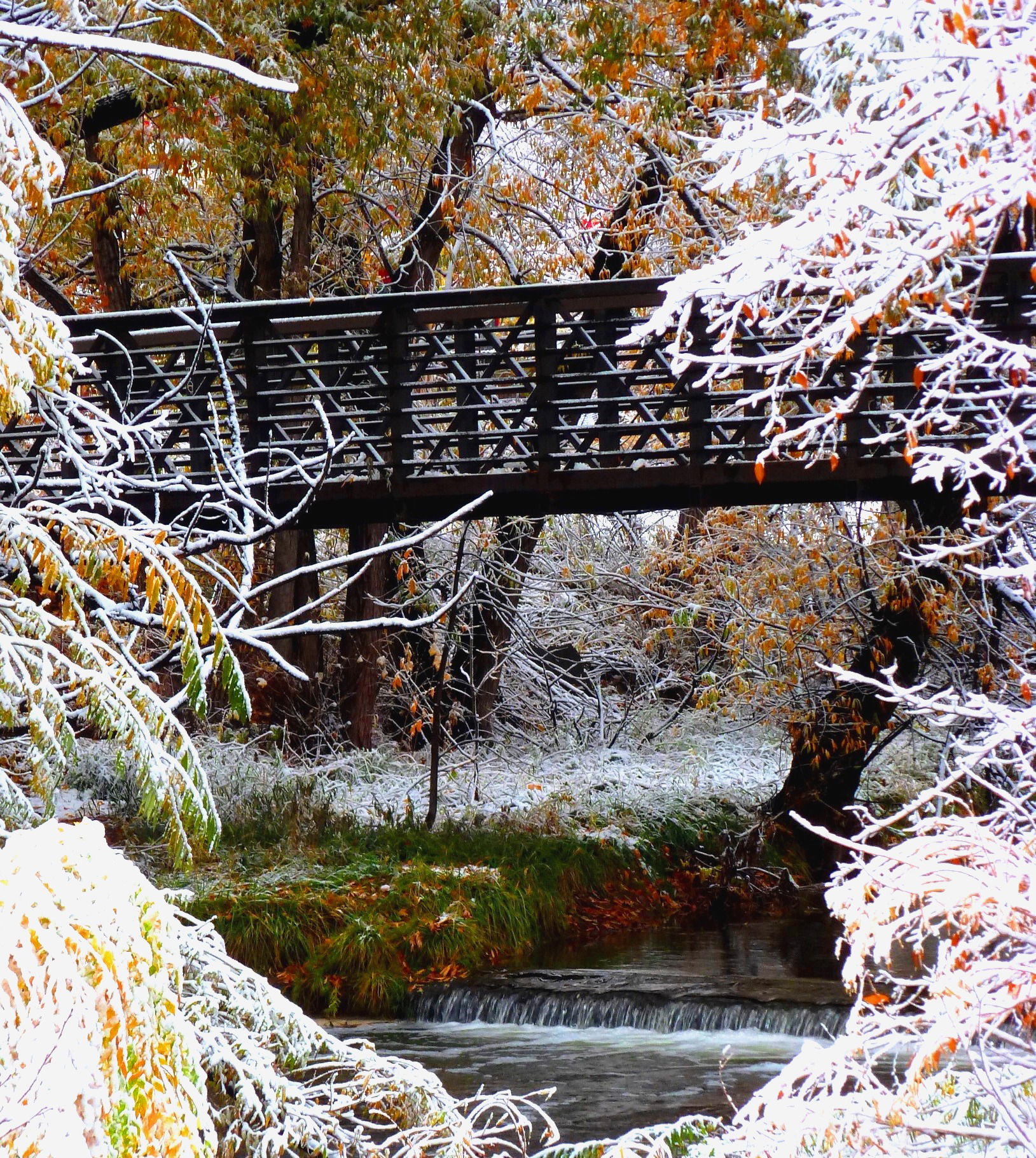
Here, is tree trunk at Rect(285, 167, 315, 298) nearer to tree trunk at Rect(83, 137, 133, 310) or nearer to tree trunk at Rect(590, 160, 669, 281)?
tree trunk at Rect(83, 137, 133, 310)

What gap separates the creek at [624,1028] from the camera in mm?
8812

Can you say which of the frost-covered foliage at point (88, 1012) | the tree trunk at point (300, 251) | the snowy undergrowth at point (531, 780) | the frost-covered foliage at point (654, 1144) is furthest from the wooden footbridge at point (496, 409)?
the frost-covered foliage at point (88, 1012)

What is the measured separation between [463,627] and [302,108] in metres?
5.18

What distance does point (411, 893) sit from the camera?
11758mm

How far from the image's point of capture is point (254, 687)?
1672 cm

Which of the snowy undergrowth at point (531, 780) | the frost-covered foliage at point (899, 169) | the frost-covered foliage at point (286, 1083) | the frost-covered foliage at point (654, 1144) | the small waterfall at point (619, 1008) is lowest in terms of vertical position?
the snowy undergrowth at point (531, 780)

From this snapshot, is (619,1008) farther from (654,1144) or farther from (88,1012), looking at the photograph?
(88,1012)

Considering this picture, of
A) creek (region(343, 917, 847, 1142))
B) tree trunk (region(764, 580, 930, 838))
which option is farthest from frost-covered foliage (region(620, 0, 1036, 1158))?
tree trunk (region(764, 580, 930, 838))

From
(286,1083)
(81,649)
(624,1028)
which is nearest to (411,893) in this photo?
(624,1028)

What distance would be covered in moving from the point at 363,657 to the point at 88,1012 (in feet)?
44.2

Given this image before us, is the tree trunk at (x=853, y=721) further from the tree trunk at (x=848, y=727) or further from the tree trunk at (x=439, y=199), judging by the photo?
the tree trunk at (x=439, y=199)

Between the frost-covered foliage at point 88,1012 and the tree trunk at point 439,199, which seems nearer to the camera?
the frost-covered foliage at point 88,1012

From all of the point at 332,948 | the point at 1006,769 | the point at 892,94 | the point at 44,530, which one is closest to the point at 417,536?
the point at 44,530

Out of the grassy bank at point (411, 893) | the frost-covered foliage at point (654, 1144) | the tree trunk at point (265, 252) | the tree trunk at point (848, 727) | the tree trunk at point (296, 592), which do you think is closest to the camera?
the frost-covered foliage at point (654, 1144)
